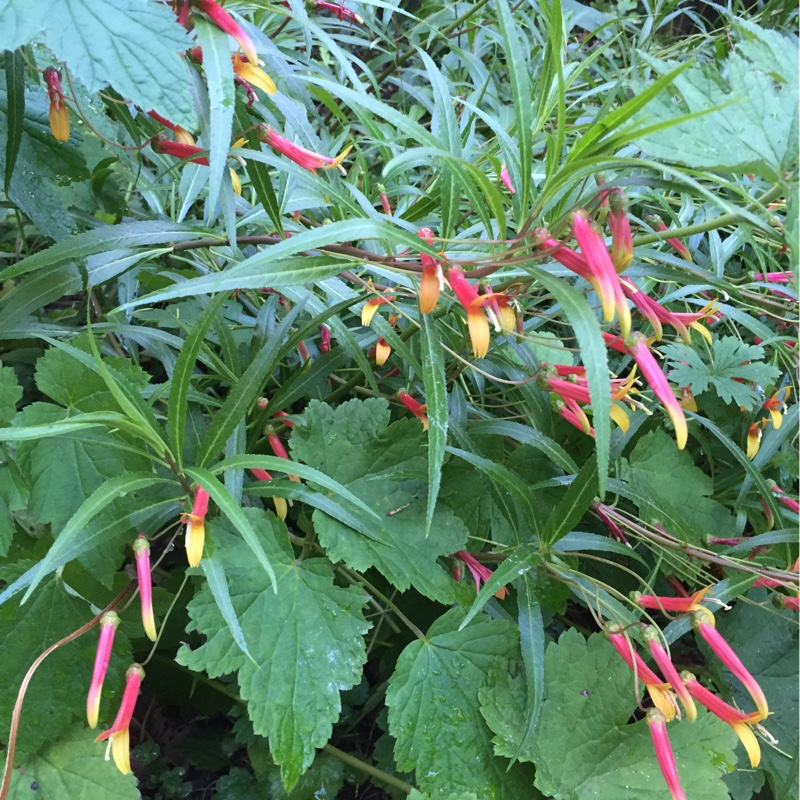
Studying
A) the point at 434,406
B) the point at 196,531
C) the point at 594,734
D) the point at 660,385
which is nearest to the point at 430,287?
the point at 434,406

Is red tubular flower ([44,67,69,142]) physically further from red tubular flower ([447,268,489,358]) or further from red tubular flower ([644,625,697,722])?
red tubular flower ([644,625,697,722])

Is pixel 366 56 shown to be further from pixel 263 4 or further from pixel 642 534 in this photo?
pixel 642 534

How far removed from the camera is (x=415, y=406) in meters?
0.90

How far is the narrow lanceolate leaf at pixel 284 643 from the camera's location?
71 cm

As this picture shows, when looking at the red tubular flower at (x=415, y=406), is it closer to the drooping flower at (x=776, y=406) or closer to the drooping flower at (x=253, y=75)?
the drooping flower at (x=253, y=75)

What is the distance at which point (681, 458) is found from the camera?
1.10 meters

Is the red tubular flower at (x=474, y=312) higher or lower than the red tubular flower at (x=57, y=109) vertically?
lower

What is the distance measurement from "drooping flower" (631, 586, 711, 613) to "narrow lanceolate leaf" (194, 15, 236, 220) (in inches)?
29.0

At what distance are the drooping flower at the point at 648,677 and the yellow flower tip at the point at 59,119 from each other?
0.94 metres

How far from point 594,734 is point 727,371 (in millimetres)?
688

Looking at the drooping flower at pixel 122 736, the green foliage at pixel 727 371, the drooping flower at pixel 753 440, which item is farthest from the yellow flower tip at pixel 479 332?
the drooping flower at pixel 753 440

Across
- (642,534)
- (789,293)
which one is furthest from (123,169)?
(789,293)

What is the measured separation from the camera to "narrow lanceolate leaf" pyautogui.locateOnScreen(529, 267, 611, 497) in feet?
1.54

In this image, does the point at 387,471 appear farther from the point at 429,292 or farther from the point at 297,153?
the point at 297,153
